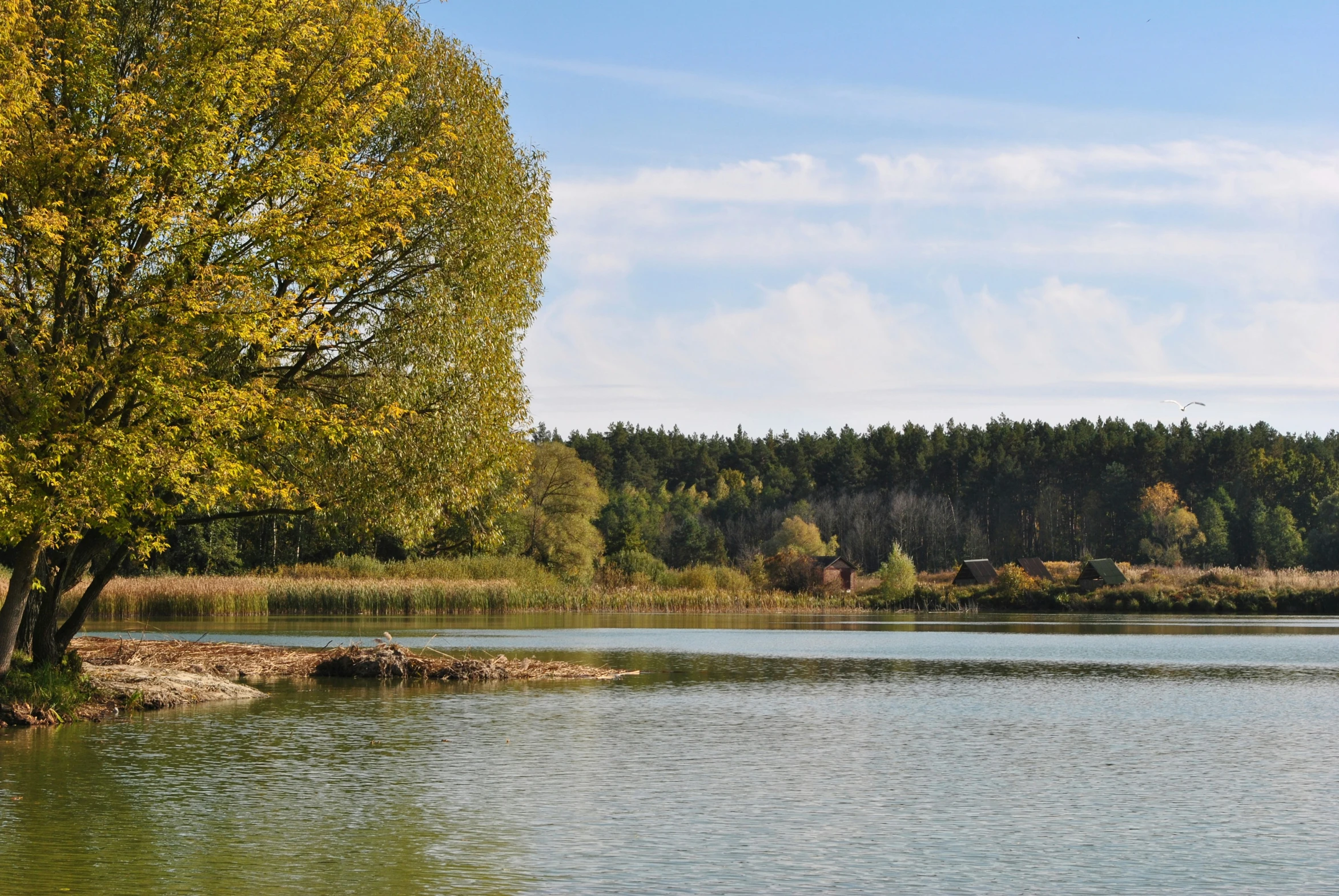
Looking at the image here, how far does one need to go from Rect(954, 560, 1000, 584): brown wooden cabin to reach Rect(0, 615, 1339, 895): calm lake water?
82172 mm

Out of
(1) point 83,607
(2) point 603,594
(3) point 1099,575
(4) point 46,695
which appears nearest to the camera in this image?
(4) point 46,695

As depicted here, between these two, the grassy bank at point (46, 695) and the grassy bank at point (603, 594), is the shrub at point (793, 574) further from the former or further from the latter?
the grassy bank at point (46, 695)

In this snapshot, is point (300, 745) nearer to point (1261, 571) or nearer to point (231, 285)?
point (231, 285)

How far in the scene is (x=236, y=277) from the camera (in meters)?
20.0

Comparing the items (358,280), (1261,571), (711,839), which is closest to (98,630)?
(358,280)

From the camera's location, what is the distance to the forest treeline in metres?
149

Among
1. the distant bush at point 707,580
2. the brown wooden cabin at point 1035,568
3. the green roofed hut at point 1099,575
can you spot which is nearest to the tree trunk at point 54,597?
the distant bush at point 707,580

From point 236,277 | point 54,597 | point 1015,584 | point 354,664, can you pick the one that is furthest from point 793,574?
point 236,277

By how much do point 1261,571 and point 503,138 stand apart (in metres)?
85.7

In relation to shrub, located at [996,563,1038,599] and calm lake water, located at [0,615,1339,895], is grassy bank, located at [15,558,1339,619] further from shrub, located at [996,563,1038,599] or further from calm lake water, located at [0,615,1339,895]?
calm lake water, located at [0,615,1339,895]

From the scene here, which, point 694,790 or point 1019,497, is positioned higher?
point 1019,497

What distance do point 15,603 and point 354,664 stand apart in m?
11.5

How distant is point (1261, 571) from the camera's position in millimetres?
96625

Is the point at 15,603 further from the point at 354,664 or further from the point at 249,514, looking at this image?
the point at 354,664
